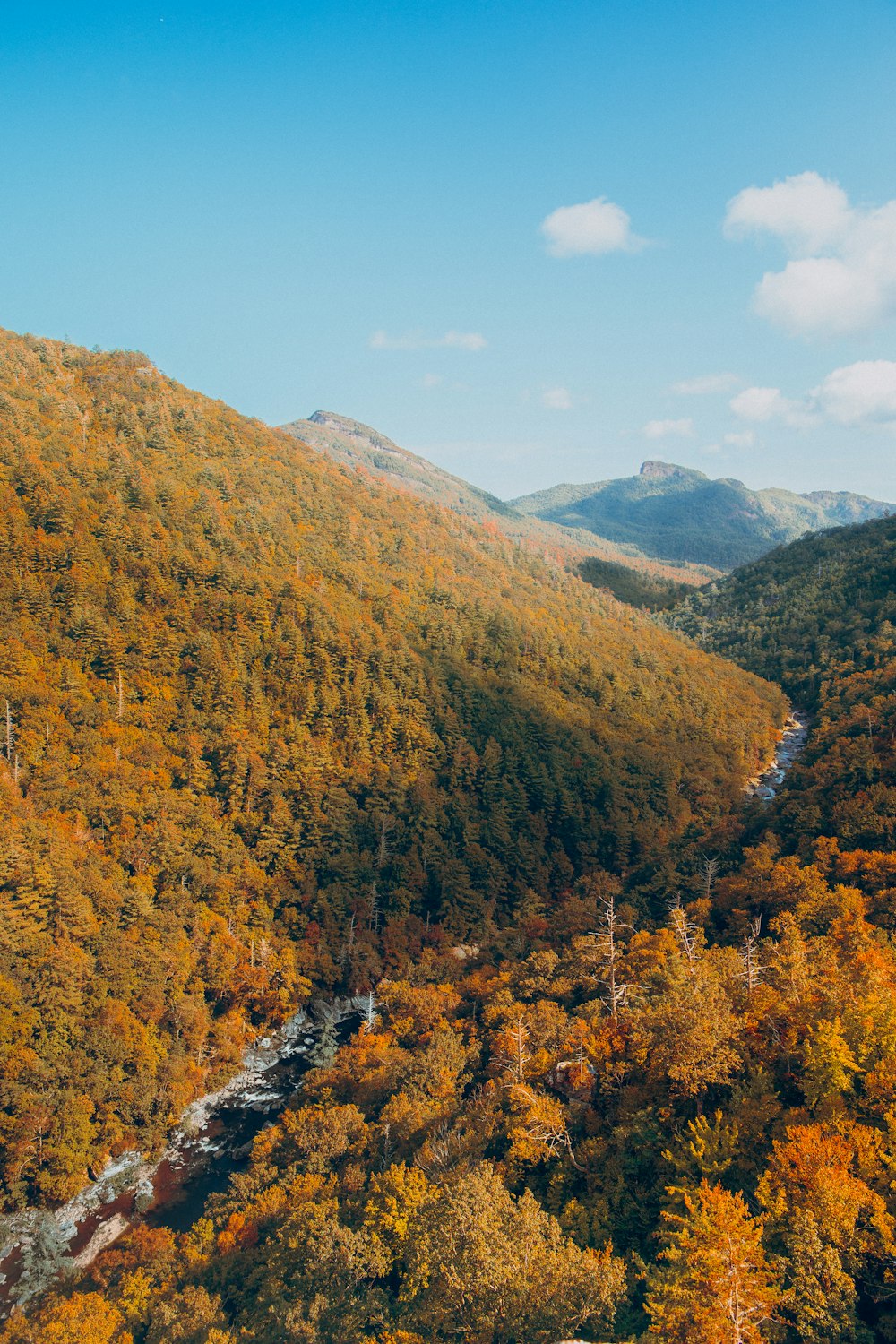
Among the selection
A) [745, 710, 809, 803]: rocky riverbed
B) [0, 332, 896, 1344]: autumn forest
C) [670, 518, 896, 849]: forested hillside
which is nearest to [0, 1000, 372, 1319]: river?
[0, 332, 896, 1344]: autumn forest

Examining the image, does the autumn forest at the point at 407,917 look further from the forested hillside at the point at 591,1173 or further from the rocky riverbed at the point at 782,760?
the rocky riverbed at the point at 782,760

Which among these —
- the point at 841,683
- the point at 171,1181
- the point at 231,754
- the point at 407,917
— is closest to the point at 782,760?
the point at 841,683

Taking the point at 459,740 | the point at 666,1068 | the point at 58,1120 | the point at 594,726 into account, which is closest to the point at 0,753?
the point at 58,1120

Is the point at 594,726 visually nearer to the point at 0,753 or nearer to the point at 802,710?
the point at 802,710

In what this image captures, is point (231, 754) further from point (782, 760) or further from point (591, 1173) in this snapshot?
point (782, 760)

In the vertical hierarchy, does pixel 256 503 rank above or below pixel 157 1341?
above

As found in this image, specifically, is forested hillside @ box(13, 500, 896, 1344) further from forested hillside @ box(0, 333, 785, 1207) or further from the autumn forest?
forested hillside @ box(0, 333, 785, 1207)
